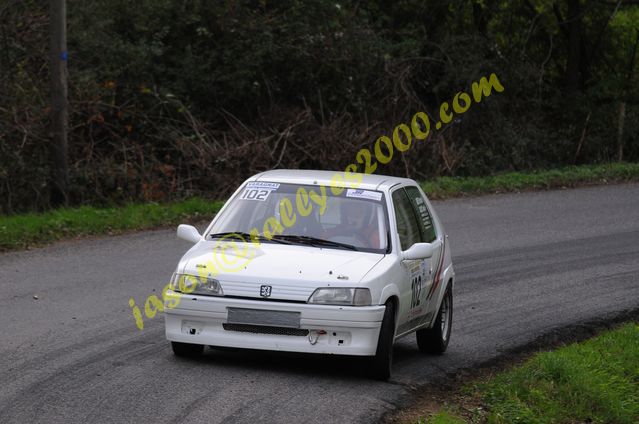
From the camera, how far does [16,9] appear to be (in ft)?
69.0

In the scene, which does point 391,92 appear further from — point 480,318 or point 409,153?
point 480,318

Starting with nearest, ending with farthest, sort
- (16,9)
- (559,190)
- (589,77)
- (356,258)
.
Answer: (356,258), (16,9), (559,190), (589,77)

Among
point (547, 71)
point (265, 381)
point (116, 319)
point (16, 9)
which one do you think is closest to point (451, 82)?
point (547, 71)

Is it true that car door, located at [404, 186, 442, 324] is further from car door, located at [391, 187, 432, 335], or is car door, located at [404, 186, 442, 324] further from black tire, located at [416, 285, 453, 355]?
black tire, located at [416, 285, 453, 355]

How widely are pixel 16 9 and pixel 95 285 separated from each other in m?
10.4

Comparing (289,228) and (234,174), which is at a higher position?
(289,228)

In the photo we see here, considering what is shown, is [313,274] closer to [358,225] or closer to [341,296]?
[341,296]

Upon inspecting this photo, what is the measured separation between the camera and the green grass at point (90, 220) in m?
15.4

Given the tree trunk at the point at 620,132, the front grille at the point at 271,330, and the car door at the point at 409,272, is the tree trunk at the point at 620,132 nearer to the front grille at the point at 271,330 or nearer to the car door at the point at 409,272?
the car door at the point at 409,272

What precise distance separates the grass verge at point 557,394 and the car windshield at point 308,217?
149cm

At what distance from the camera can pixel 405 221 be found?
955 cm

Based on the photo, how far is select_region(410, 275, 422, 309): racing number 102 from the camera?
9.02 m

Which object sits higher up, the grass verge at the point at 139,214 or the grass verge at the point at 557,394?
the grass verge at the point at 557,394

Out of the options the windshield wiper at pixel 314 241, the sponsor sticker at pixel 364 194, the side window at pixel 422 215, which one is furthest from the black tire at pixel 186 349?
the side window at pixel 422 215
